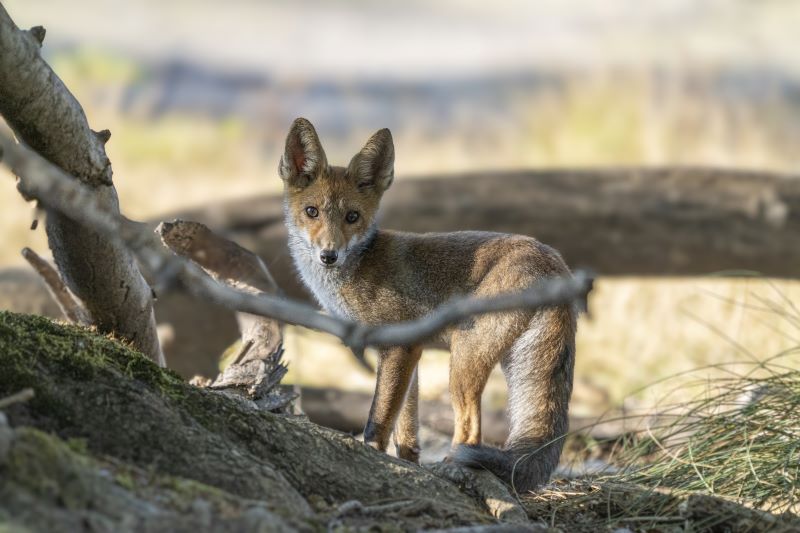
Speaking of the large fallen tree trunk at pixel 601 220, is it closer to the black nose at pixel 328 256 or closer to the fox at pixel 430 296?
the fox at pixel 430 296

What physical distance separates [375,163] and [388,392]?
1.47 m

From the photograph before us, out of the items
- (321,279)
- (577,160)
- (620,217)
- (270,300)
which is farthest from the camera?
Answer: (577,160)

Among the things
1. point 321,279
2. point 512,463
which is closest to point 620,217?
point 321,279

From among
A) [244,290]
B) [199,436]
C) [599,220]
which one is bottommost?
[199,436]

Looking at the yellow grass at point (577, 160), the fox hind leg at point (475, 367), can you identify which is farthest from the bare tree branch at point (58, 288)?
the yellow grass at point (577, 160)

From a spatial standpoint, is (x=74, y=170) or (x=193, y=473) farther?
(x=74, y=170)

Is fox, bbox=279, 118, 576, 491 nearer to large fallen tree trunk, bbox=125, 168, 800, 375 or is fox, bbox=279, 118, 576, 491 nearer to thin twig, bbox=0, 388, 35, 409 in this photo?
thin twig, bbox=0, 388, 35, 409

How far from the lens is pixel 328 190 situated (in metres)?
5.42

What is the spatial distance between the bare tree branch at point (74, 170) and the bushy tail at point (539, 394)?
198cm

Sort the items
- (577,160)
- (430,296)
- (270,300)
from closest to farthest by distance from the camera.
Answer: (270,300)
(430,296)
(577,160)

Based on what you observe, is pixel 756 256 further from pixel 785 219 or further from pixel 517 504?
pixel 517 504

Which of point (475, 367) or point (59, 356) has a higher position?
point (475, 367)

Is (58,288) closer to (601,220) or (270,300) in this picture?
(270,300)

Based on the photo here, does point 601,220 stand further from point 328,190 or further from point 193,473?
point 193,473
